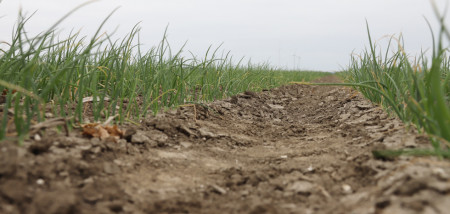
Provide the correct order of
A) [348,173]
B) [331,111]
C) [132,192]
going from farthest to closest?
[331,111] → [348,173] → [132,192]

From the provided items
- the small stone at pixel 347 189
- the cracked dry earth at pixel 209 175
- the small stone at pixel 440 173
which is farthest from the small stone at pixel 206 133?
the small stone at pixel 440 173

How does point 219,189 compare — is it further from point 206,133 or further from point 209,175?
point 206,133

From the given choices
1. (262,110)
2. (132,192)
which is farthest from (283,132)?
(132,192)

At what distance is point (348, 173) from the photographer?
1.44 meters

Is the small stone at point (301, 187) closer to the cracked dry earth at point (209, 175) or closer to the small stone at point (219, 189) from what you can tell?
the cracked dry earth at point (209, 175)

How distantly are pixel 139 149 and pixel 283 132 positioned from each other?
139cm

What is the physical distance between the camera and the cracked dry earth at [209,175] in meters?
1.08

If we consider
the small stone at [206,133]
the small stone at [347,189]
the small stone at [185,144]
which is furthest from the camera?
the small stone at [206,133]

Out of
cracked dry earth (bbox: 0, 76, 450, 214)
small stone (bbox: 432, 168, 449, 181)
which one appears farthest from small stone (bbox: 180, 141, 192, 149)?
small stone (bbox: 432, 168, 449, 181)

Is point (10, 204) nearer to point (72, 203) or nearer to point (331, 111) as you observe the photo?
point (72, 203)

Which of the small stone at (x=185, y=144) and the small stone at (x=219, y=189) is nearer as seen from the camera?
the small stone at (x=219, y=189)

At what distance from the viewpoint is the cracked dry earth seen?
42.6 inches

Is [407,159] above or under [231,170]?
above

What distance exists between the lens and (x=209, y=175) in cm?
161
